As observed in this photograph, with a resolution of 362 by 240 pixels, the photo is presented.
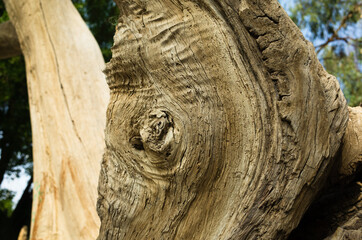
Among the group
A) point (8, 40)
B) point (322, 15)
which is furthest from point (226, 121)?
point (322, 15)

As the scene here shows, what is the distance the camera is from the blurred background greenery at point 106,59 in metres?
7.05

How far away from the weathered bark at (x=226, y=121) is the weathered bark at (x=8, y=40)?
126 inches

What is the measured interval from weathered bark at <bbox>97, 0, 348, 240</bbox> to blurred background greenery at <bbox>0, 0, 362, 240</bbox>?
5.09 m

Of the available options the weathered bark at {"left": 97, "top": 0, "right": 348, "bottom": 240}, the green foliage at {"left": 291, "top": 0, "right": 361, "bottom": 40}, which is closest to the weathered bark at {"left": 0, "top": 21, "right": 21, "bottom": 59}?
the weathered bark at {"left": 97, "top": 0, "right": 348, "bottom": 240}

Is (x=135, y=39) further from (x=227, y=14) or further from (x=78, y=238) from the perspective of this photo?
(x=78, y=238)

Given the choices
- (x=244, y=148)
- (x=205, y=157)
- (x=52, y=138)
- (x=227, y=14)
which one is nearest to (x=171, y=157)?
(x=205, y=157)

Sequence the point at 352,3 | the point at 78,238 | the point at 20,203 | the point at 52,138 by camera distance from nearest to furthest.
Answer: the point at 78,238, the point at 52,138, the point at 352,3, the point at 20,203

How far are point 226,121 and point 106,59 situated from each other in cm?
679

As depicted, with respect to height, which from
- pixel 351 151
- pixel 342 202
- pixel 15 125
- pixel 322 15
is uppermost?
pixel 322 15

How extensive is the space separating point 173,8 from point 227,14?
0.20m

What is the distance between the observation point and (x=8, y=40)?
4375mm

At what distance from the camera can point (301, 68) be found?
1461 millimetres

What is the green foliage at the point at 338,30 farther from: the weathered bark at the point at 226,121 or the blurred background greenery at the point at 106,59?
the weathered bark at the point at 226,121

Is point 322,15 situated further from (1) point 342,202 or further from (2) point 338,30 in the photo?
(1) point 342,202
